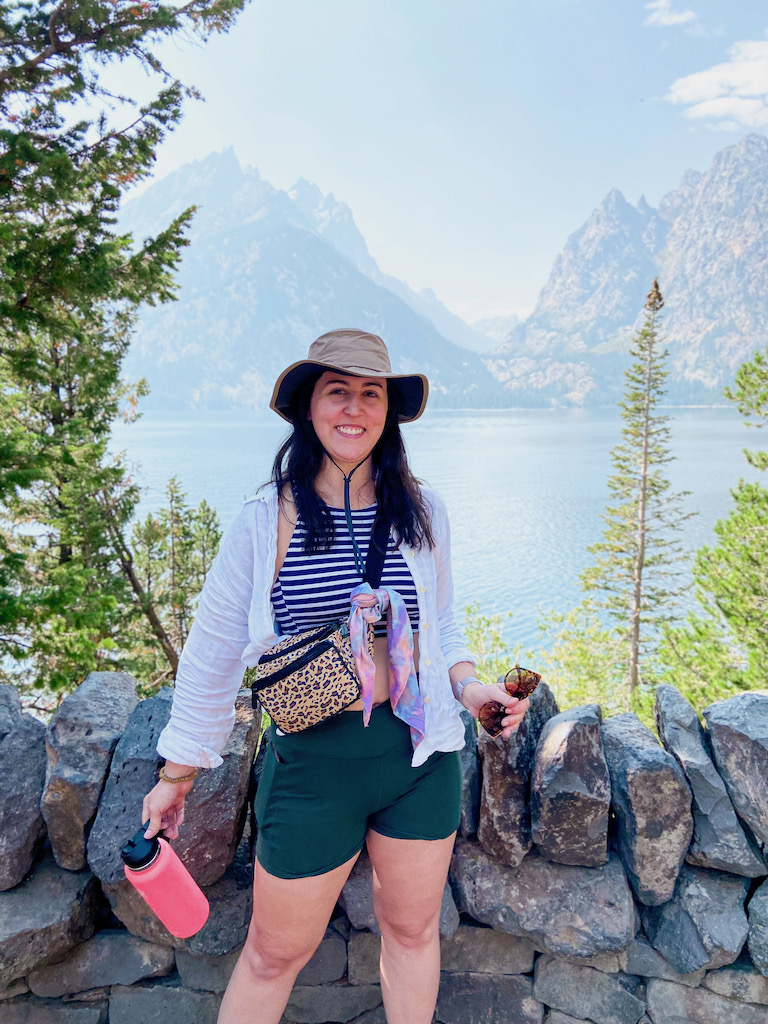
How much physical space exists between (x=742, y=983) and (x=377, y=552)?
70.6 inches

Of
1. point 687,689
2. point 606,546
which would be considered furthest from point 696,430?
point 687,689

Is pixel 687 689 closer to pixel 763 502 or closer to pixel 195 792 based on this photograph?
pixel 763 502

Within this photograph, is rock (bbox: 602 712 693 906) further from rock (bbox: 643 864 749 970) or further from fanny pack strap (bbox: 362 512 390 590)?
fanny pack strap (bbox: 362 512 390 590)

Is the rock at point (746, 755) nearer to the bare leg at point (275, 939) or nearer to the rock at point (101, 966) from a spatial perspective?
the bare leg at point (275, 939)

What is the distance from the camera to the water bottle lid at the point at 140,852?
1.60 meters

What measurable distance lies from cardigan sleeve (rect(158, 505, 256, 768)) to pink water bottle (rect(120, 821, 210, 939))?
0.23m

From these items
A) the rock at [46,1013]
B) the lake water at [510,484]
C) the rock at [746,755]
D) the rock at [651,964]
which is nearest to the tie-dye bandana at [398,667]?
the rock at [746,755]

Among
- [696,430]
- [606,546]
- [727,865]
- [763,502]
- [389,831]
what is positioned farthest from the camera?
[696,430]

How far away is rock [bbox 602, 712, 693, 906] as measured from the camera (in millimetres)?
1942

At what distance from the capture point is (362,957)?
6.95ft

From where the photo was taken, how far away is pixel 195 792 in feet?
6.41

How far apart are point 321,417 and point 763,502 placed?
16.3 metres

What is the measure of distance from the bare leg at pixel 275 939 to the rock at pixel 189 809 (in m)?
0.34

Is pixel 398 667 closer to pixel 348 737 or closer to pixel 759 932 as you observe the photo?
pixel 348 737
